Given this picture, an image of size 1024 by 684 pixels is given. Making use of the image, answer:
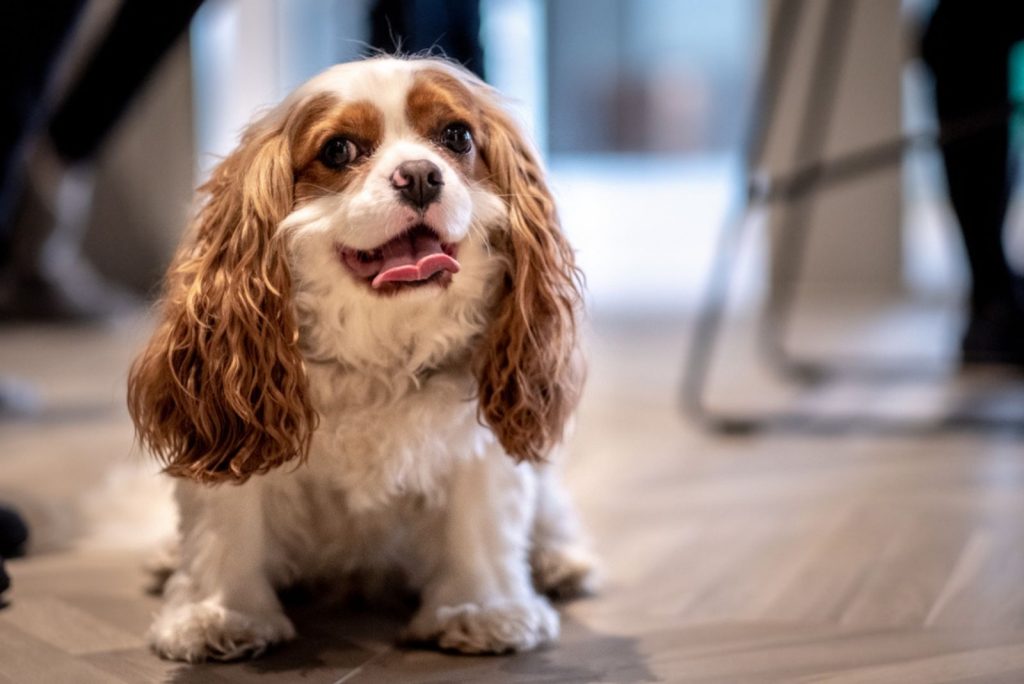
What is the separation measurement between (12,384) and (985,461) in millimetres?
1844

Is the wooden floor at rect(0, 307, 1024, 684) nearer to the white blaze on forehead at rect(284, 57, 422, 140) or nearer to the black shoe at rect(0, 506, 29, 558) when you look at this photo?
the black shoe at rect(0, 506, 29, 558)

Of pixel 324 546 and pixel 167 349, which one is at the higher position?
pixel 167 349

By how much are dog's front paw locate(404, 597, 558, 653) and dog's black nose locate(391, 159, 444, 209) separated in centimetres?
39

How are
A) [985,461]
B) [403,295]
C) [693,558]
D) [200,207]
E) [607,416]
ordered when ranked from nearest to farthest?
[403,295], [200,207], [693,558], [985,461], [607,416]

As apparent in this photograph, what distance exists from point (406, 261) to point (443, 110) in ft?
0.48

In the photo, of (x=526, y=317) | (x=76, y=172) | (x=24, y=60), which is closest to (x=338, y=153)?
(x=526, y=317)

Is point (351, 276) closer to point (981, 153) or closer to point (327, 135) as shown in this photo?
point (327, 135)

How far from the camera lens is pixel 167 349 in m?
1.12

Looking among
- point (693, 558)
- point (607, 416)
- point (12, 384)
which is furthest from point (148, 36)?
point (693, 558)

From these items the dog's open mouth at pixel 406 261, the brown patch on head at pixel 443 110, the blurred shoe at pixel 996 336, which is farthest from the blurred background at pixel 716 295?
the dog's open mouth at pixel 406 261

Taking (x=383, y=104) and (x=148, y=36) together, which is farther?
(x=148, y=36)

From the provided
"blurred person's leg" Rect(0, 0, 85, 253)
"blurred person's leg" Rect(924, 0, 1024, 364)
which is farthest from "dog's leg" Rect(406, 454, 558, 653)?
"blurred person's leg" Rect(924, 0, 1024, 364)

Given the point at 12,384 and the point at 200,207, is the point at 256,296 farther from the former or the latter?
the point at 12,384

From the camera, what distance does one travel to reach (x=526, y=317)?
3.77 ft
